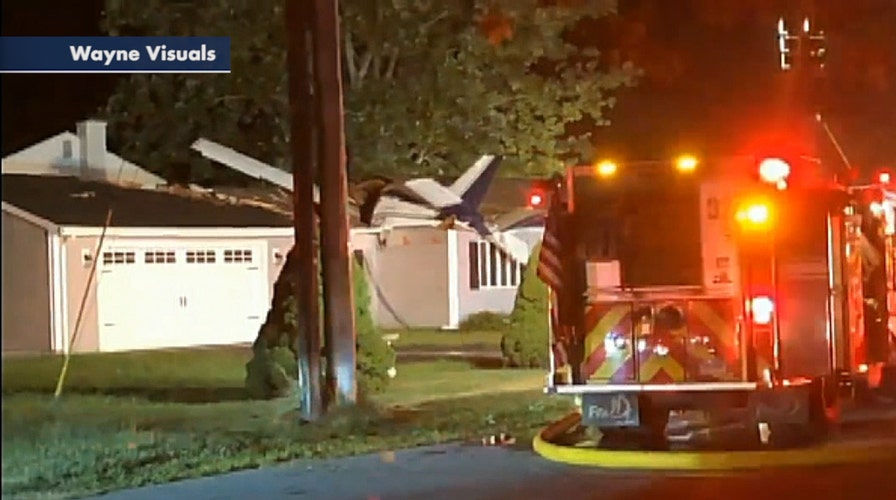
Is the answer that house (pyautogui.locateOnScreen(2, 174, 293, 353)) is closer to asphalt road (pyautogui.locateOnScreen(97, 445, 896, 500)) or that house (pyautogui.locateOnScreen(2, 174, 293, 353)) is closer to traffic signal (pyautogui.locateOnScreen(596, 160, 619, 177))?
asphalt road (pyautogui.locateOnScreen(97, 445, 896, 500))

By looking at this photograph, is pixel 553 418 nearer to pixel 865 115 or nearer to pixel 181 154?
pixel 181 154

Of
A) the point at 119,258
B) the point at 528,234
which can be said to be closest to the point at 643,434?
the point at 119,258

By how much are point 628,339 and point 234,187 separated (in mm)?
23815

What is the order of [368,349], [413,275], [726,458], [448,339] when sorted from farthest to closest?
1. [413,275]
2. [448,339]
3. [368,349]
4. [726,458]

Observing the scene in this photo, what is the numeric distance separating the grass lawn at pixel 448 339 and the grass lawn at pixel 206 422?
17.8 ft

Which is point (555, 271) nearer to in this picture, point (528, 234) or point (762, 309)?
point (762, 309)

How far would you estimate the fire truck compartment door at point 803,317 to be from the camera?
13297 mm

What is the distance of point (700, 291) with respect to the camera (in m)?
13.4

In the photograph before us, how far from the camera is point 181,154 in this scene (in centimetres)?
3672

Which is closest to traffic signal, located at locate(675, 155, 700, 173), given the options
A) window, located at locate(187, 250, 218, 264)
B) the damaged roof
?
the damaged roof

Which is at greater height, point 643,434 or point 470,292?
point 470,292

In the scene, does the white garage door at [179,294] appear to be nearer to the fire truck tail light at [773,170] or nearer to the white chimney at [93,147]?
the white chimney at [93,147]

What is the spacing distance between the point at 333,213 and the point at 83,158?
66.1 feet

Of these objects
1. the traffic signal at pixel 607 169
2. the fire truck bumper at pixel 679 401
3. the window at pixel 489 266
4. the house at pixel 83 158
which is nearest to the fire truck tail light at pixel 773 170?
the traffic signal at pixel 607 169
